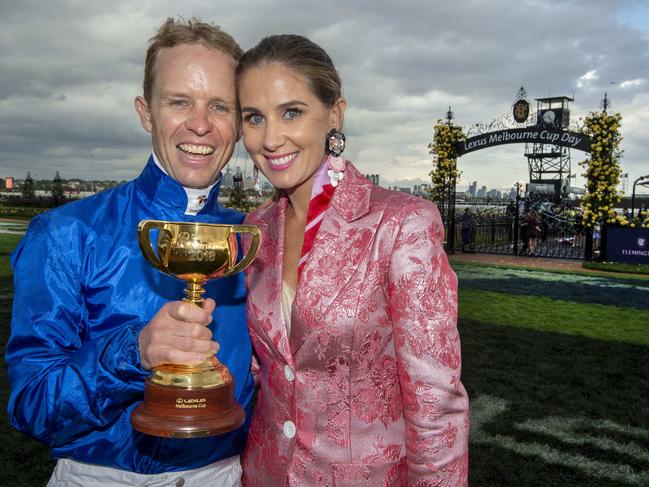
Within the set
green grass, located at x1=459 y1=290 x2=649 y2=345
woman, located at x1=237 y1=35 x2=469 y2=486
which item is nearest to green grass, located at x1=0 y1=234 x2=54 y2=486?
woman, located at x1=237 y1=35 x2=469 y2=486

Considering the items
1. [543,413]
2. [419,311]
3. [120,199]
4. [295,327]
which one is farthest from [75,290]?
[543,413]

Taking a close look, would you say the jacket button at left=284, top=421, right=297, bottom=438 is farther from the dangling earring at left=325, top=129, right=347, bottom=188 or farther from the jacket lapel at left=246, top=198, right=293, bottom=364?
the dangling earring at left=325, top=129, right=347, bottom=188

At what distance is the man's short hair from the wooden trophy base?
3.89 ft

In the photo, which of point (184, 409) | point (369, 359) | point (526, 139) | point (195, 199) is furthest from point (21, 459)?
point (526, 139)

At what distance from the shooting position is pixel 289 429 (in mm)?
2254

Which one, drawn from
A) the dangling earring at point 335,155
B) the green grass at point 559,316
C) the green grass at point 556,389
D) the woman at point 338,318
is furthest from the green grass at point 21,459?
the green grass at point 559,316

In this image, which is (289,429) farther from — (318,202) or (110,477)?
(318,202)

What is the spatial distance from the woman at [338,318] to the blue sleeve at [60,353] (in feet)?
1.89

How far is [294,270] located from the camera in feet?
8.01

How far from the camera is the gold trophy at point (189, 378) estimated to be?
1.77 m

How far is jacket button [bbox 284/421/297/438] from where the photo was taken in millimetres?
2244

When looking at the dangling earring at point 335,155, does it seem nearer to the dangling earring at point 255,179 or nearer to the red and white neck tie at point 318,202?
the red and white neck tie at point 318,202

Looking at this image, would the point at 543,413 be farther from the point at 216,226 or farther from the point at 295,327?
the point at 216,226

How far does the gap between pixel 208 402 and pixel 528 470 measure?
167 inches
